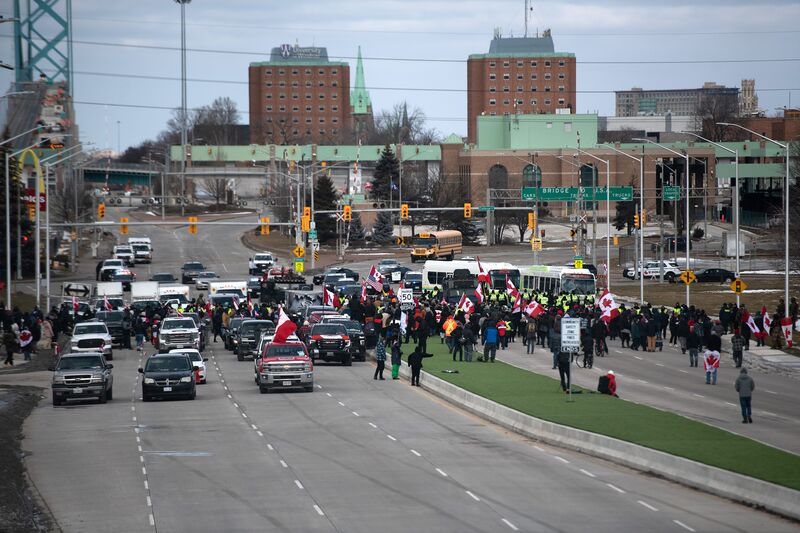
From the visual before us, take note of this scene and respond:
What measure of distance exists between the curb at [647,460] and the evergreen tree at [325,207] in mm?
87027

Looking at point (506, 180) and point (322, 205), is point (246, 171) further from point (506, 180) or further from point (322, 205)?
point (322, 205)

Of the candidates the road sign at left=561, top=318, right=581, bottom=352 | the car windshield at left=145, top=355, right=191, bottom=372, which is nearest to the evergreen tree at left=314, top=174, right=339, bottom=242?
the car windshield at left=145, top=355, right=191, bottom=372

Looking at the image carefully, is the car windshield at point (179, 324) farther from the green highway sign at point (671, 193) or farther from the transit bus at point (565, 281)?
the green highway sign at point (671, 193)

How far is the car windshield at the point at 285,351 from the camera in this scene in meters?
35.9

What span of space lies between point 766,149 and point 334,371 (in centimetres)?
10670

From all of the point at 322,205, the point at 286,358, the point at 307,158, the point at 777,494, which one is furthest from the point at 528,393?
the point at 307,158

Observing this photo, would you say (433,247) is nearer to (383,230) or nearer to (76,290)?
(383,230)

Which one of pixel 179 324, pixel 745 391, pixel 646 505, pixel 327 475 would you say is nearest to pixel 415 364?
pixel 745 391

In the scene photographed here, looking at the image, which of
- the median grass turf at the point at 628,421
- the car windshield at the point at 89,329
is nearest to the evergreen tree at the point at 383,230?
the car windshield at the point at 89,329

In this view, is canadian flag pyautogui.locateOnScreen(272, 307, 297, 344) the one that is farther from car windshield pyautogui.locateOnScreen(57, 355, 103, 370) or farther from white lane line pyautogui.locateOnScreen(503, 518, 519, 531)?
white lane line pyautogui.locateOnScreen(503, 518, 519, 531)

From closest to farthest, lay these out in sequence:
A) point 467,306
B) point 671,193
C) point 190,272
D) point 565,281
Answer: point 467,306 < point 565,281 < point 671,193 < point 190,272

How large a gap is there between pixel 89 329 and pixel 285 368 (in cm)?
1316

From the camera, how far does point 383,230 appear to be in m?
121

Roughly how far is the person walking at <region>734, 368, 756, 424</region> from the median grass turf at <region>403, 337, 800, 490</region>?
129 cm
